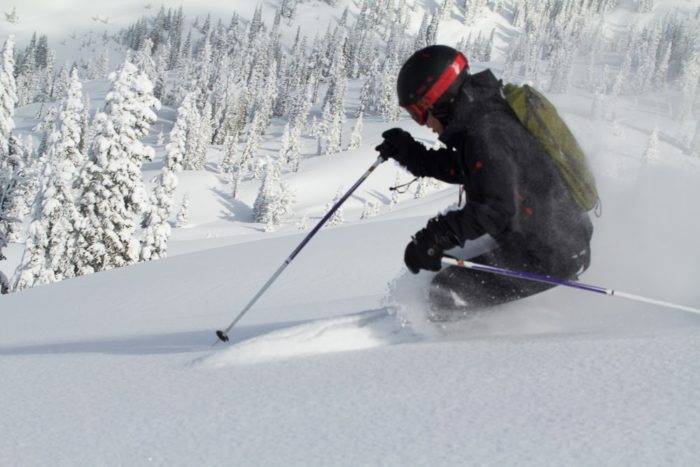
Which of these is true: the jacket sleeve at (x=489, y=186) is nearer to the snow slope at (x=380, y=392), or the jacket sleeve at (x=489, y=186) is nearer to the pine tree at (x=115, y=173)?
the snow slope at (x=380, y=392)

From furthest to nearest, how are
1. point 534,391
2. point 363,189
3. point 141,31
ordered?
point 141,31 < point 363,189 < point 534,391

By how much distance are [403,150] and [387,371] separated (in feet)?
8.44

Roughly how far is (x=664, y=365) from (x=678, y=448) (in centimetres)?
82

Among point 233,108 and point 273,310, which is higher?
point 273,310

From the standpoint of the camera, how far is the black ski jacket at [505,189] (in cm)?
368

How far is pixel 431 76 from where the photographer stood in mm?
3971

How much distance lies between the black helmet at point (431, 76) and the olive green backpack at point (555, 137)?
1.29ft

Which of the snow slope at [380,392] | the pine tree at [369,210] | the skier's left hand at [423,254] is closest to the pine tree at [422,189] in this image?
the pine tree at [369,210]

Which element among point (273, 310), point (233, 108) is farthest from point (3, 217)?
point (233, 108)

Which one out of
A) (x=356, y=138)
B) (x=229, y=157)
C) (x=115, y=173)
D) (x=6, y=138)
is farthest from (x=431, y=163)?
(x=356, y=138)

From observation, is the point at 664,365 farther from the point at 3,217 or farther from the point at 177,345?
the point at 3,217

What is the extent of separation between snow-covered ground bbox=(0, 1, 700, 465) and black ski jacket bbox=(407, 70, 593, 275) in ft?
1.90

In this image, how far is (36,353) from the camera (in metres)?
4.62

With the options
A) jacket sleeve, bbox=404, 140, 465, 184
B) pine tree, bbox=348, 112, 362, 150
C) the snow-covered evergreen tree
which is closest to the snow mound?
jacket sleeve, bbox=404, 140, 465, 184
